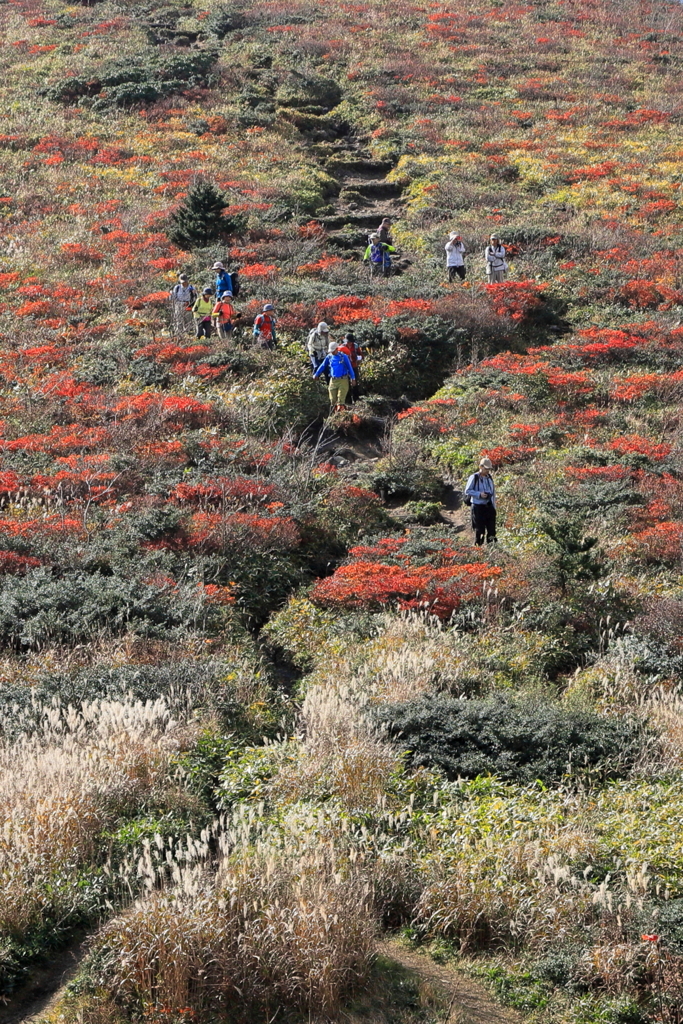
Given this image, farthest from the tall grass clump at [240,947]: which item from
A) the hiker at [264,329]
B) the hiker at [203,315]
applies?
the hiker at [203,315]

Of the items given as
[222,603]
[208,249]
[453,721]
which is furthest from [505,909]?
[208,249]

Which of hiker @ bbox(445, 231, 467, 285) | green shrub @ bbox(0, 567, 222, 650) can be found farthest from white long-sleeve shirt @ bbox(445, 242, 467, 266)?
green shrub @ bbox(0, 567, 222, 650)

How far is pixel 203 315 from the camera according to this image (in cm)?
2048

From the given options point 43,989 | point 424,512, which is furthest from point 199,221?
point 43,989

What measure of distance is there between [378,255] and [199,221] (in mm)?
5261

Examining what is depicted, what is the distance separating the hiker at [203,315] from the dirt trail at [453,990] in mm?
16377

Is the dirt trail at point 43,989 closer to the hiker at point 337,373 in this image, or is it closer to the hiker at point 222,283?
the hiker at point 337,373

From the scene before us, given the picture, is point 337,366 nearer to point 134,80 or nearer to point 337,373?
point 337,373

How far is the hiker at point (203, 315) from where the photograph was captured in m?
20.2

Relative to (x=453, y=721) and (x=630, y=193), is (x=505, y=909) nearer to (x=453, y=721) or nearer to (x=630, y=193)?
(x=453, y=721)

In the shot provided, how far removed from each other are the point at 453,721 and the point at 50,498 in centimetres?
721

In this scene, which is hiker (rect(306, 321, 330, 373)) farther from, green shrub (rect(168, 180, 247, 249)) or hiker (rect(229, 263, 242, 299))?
green shrub (rect(168, 180, 247, 249))

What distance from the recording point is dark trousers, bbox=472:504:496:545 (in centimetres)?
1230

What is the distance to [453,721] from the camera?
7336 mm
